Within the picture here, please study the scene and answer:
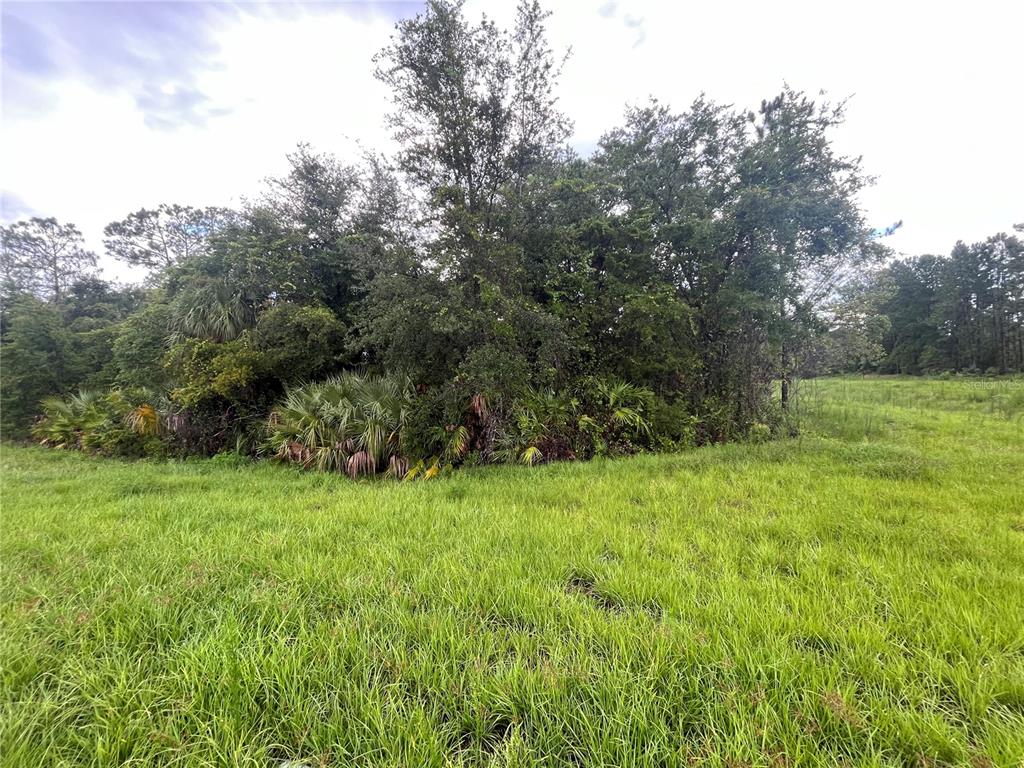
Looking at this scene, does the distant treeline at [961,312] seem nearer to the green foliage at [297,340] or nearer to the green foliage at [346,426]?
the green foliage at [346,426]

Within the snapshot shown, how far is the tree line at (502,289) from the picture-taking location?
603 cm

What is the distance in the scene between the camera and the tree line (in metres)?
6.03

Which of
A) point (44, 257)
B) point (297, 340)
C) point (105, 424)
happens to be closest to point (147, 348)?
point (105, 424)

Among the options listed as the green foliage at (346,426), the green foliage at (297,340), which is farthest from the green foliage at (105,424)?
the green foliage at (346,426)

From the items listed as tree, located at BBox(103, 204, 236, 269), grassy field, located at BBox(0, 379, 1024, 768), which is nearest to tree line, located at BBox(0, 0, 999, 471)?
grassy field, located at BBox(0, 379, 1024, 768)

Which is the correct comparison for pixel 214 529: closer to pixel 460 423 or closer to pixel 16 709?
pixel 16 709

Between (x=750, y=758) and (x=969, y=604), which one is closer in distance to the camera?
(x=750, y=758)

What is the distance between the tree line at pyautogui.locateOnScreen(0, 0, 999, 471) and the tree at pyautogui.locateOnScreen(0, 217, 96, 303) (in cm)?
1455

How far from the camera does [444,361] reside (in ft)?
21.4

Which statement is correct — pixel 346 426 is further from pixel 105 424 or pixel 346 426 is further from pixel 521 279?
pixel 105 424

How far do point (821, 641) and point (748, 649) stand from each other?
16.6 inches

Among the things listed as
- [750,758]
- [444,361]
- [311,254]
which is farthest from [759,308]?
[311,254]

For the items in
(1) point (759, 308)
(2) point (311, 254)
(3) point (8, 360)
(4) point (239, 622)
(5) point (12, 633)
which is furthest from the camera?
(3) point (8, 360)

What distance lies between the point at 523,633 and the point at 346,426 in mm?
5525
